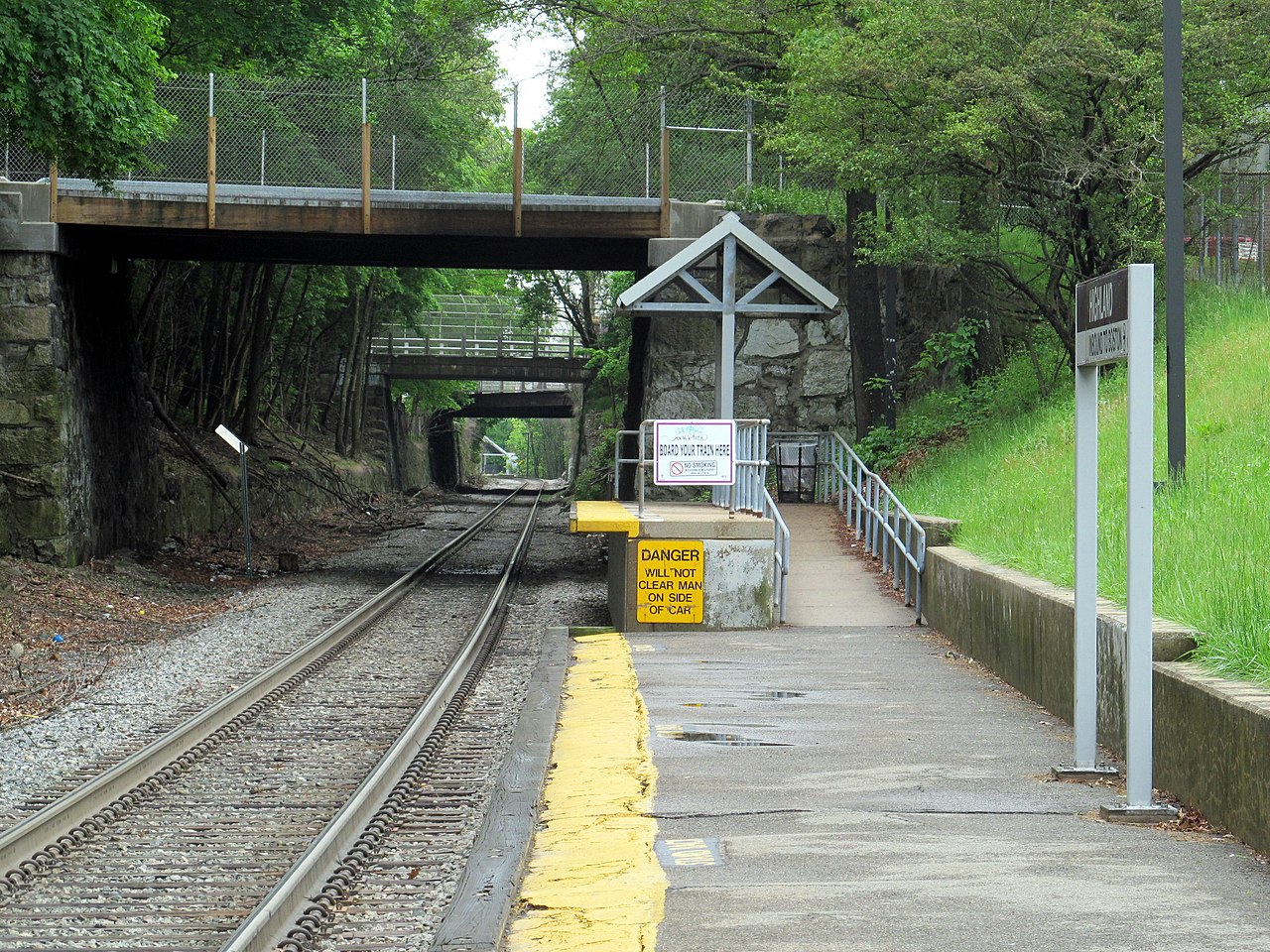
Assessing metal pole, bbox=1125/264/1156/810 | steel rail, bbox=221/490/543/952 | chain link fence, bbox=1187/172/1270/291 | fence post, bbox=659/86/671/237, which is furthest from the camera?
fence post, bbox=659/86/671/237

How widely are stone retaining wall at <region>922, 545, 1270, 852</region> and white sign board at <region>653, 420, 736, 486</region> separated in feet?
10.5

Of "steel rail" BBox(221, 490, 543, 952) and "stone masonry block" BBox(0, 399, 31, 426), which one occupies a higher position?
"stone masonry block" BBox(0, 399, 31, 426)

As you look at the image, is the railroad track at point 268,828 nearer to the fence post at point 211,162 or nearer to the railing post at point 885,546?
the railing post at point 885,546

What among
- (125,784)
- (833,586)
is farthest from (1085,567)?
(833,586)

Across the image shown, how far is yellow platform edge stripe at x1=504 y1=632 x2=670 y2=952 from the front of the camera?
4.84 metres

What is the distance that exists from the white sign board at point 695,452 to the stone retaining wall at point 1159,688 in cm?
319

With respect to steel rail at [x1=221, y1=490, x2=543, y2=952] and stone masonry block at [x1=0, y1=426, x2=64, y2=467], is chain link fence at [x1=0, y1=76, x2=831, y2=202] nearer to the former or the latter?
stone masonry block at [x1=0, y1=426, x2=64, y2=467]

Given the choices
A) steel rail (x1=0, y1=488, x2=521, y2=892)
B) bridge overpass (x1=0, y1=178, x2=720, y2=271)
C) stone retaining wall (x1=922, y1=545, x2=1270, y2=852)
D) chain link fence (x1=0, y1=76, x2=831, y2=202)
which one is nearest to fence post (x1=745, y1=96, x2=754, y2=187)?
chain link fence (x1=0, y1=76, x2=831, y2=202)

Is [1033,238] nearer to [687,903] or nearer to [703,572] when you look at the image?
[703,572]

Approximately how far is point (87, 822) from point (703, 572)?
763 centimetres

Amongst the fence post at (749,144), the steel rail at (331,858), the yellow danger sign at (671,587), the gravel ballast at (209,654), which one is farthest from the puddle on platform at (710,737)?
the fence post at (749,144)

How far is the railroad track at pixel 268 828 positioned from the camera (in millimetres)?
5852

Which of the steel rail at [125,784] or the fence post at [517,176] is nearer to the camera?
the steel rail at [125,784]

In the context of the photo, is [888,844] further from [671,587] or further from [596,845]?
[671,587]
